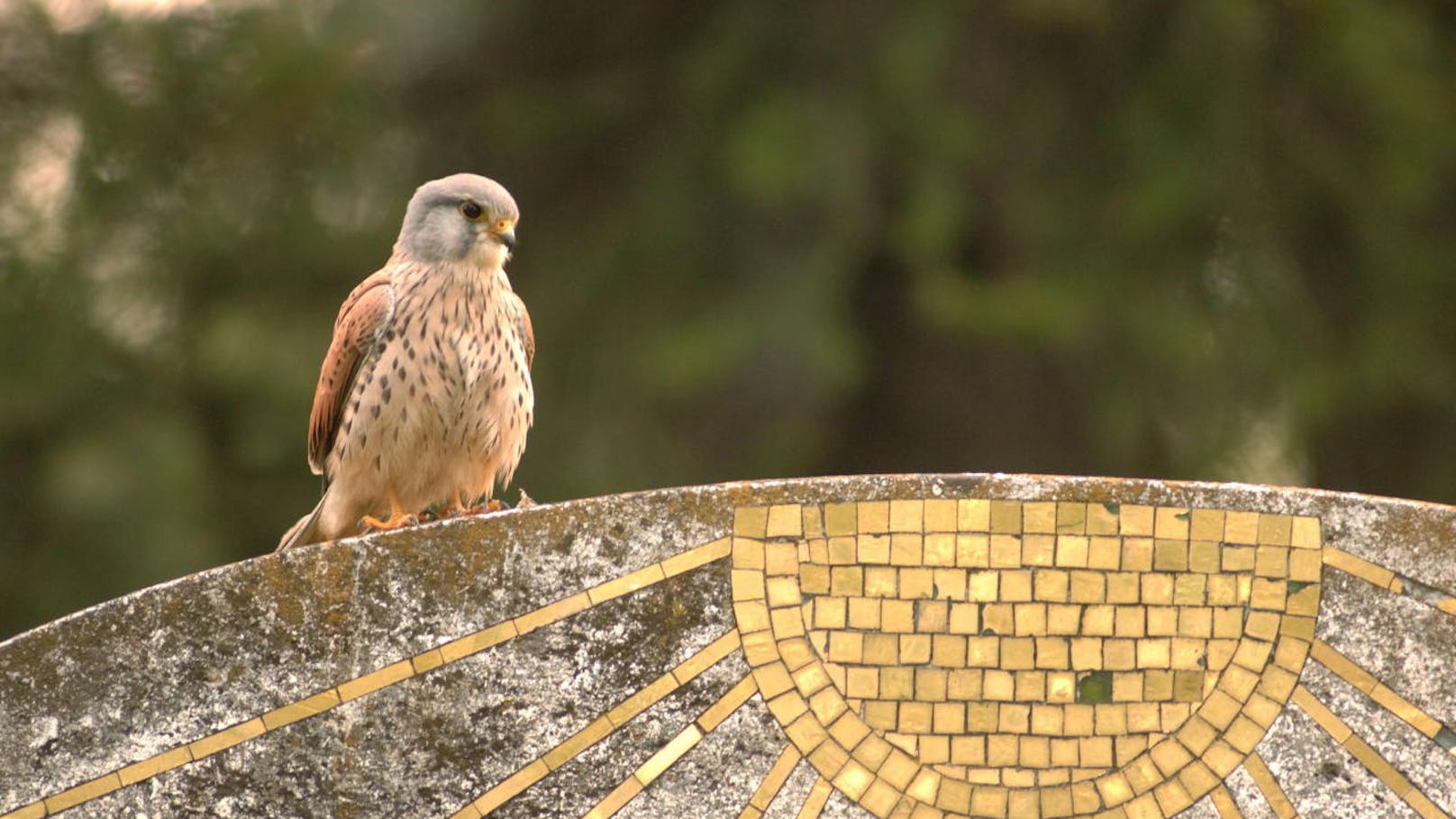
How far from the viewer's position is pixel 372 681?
8.59ft

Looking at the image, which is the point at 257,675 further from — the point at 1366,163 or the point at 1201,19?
the point at 1366,163

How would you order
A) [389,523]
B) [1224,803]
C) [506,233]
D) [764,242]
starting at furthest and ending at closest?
[764,242], [506,233], [389,523], [1224,803]

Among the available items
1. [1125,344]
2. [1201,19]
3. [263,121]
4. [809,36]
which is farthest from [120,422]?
[1201,19]

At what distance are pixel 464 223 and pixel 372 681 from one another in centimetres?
87

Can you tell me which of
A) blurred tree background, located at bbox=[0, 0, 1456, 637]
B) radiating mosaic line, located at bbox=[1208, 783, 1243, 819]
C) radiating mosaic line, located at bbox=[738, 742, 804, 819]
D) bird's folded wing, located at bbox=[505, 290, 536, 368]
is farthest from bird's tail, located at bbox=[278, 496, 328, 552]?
blurred tree background, located at bbox=[0, 0, 1456, 637]

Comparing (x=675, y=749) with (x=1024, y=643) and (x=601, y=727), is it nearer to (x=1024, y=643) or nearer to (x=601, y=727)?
(x=601, y=727)

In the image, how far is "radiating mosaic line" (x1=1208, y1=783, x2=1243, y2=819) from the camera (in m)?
2.60

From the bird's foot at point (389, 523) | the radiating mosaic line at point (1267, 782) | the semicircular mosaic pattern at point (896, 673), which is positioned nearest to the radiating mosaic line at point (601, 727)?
the semicircular mosaic pattern at point (896, 673)

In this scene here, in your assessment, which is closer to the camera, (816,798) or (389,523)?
(816,798)

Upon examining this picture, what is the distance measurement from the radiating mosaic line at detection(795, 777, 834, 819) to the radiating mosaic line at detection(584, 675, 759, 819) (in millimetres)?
154

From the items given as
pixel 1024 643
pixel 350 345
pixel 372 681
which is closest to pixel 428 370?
pixel 350 345

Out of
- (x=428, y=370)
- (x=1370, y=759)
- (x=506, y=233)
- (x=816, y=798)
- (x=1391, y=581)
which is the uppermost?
(x=506, y=233)

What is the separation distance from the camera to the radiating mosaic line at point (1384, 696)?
2.62 meters

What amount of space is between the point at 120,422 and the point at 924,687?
4.14m
